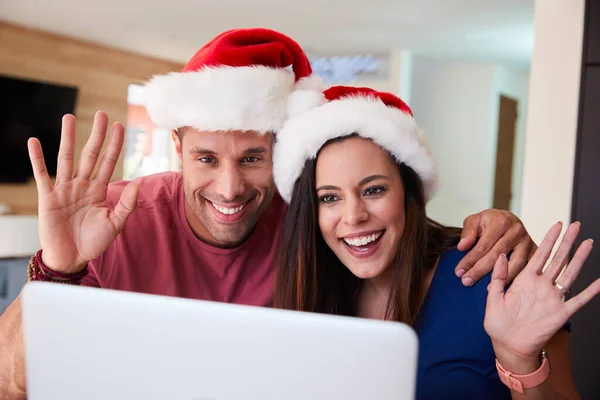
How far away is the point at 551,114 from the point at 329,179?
1.82 m

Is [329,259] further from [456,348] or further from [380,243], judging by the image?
[456,348]

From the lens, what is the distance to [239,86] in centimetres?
152

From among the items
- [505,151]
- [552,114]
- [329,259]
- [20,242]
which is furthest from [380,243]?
[505,151]

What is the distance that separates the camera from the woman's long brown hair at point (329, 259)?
139cm

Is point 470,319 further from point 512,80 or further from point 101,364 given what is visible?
point 512,80

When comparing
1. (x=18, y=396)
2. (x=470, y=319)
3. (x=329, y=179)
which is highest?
(x=329, y=179)

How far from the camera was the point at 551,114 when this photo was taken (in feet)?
9.09

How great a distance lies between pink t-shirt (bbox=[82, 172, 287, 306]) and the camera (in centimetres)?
155

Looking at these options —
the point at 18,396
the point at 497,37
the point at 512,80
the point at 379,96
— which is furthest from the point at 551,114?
the point at 512,80

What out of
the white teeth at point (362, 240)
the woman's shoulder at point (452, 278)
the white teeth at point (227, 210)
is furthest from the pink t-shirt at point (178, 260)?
the woman's shoulder at point (452, 278)

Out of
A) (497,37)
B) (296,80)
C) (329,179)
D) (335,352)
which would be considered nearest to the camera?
(335,352)

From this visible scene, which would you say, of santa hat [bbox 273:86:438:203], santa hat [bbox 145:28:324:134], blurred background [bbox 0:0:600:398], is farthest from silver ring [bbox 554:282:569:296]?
blurred background [bbox 0:0:600:398]

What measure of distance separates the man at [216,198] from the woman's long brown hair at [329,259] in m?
0.11

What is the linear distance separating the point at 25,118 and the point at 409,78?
4585 mm
